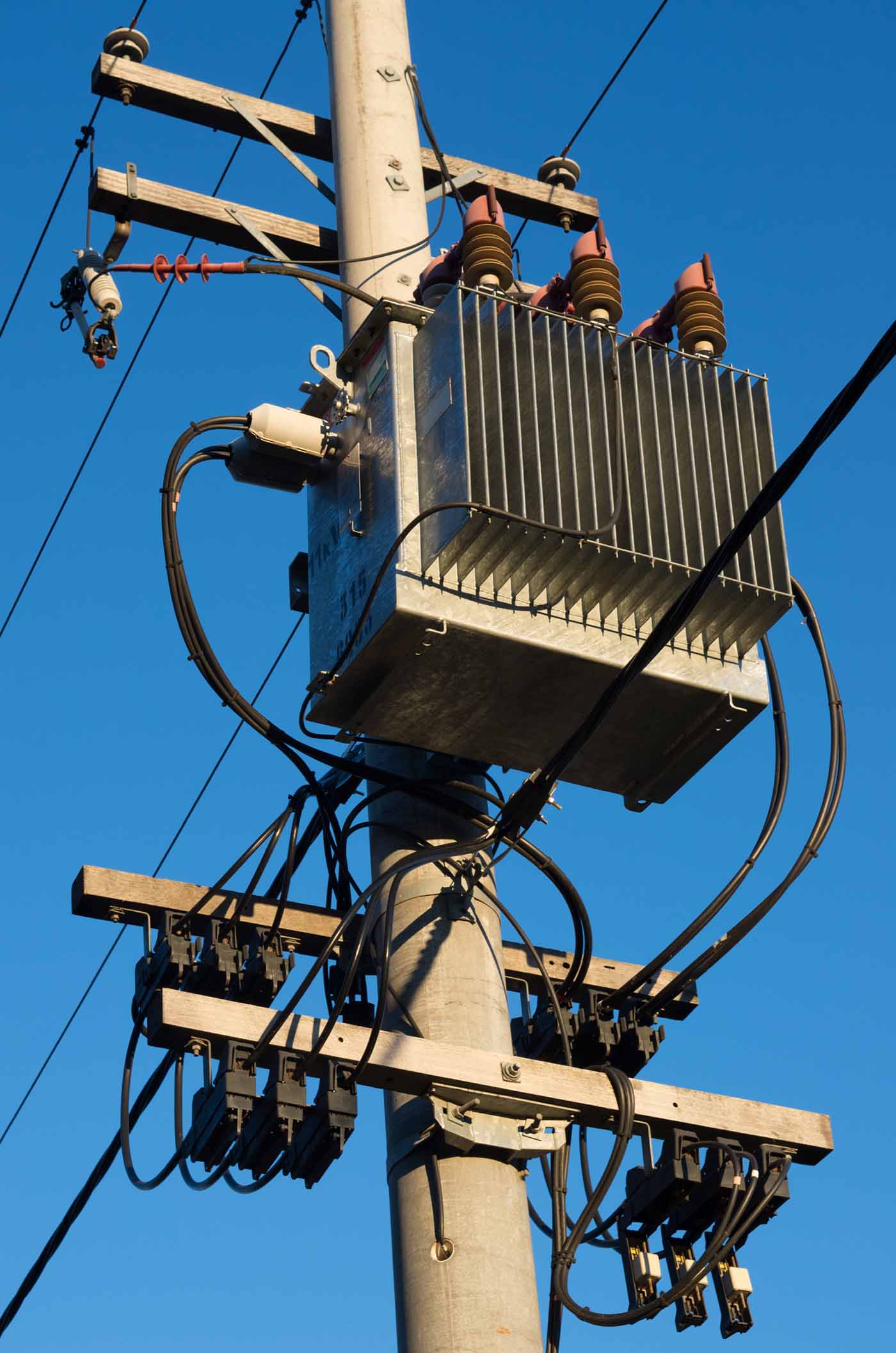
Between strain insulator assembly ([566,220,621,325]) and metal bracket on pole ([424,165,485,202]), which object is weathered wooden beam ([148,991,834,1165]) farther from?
metal bracket on pole ([424,165,485,202])

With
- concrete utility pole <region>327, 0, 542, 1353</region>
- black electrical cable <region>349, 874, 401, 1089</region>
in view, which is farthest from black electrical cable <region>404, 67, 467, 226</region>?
black electrical cable <region>349, 874, 401, 1089</region>

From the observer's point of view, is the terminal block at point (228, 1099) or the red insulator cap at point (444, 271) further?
the red insulator cap at point (444, 271)

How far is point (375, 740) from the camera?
8539mm

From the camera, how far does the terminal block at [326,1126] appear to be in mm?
7457

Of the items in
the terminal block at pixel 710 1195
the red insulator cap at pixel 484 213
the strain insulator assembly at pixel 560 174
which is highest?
the strain insulator assembly at pixel 560 174

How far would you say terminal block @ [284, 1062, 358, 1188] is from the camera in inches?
294

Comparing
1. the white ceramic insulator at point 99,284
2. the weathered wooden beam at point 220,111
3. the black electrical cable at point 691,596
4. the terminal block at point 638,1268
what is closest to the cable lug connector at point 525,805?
the black electrical cable at point 691,596

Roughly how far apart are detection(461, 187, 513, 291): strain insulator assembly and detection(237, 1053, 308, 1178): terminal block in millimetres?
2952

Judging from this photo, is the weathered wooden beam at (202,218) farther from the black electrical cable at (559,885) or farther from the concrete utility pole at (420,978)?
the black electrical cable at (559,885)

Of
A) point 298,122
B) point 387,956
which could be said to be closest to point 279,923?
point 387,956

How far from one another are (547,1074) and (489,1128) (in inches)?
12.5

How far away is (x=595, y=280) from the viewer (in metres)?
8.65

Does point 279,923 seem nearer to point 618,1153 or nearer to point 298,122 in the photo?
point 618,1153

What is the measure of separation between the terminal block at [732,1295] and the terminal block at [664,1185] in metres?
0.26
